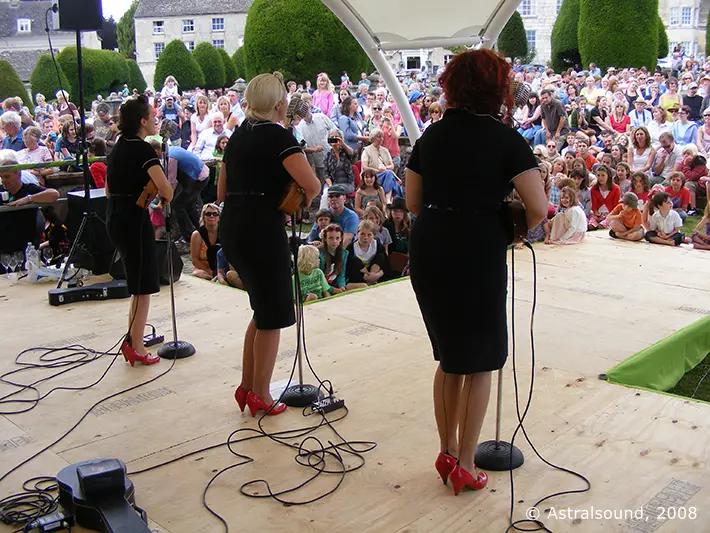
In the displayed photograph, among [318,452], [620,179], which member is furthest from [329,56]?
[318,452]

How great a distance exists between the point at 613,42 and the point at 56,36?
49229 mm

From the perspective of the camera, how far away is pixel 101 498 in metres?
3.10

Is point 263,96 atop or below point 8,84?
below

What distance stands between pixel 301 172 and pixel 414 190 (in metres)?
0.77

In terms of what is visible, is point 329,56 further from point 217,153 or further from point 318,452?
point 318,452

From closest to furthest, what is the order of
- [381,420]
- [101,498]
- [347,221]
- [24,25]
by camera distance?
[101,498] < [381,420] < [347,221] < [24,25]

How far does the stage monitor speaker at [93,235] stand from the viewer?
23.2 feet

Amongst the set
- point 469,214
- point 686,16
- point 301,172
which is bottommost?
point 469,214

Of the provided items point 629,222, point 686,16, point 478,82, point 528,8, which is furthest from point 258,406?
point 686,16

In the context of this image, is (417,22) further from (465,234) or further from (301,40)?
(301,40)

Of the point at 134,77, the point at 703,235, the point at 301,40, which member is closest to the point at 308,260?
the point at 703,235

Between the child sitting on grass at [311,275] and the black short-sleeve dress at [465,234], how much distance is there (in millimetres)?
3709

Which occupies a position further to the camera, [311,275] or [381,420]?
[311,275]

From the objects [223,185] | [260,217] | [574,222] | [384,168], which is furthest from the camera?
[384,168]
